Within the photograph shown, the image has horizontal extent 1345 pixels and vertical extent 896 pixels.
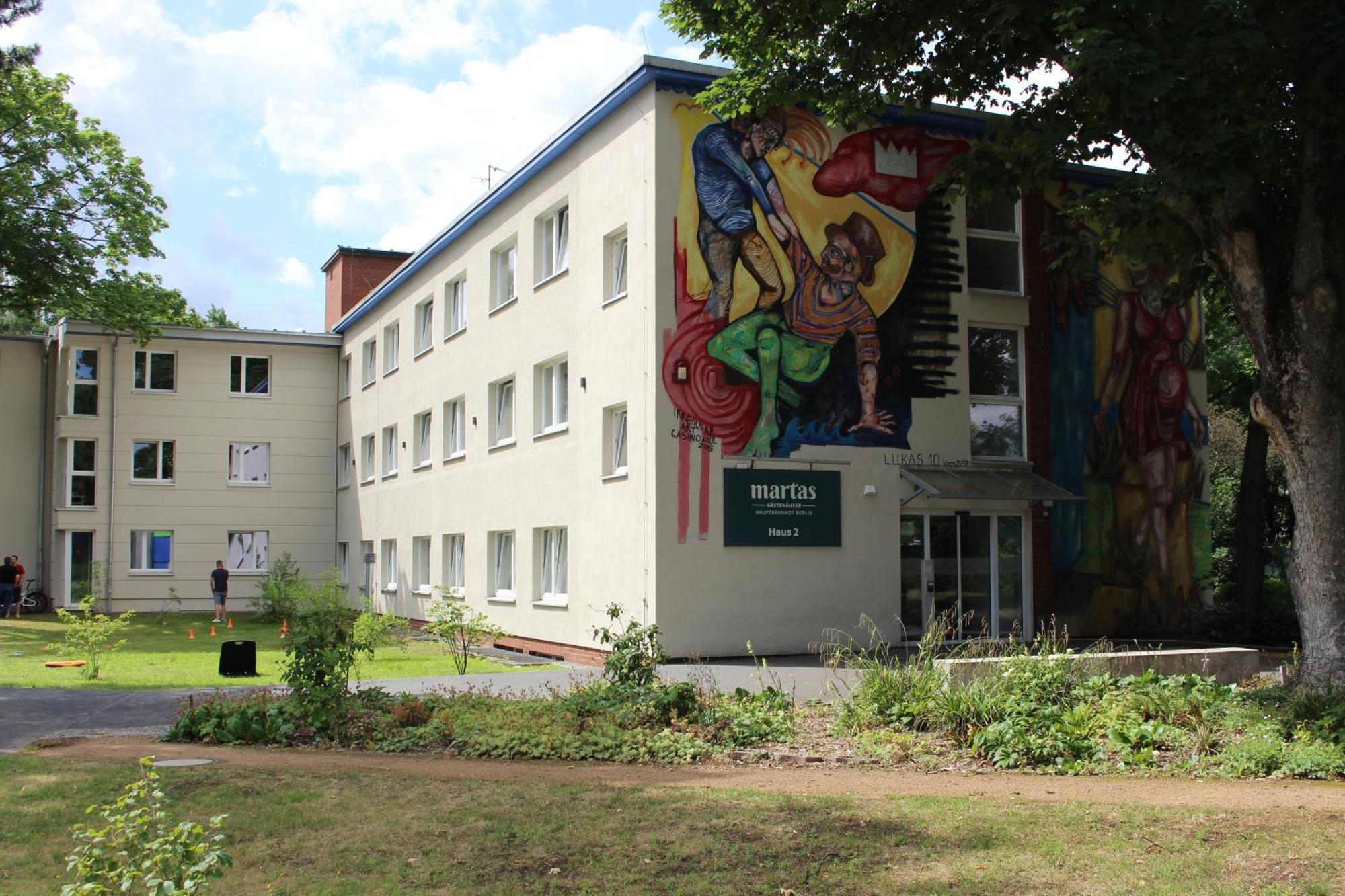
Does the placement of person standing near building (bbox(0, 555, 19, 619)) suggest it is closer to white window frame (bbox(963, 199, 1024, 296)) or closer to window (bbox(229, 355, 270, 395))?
window (bbox(229, 355, 270, 395))

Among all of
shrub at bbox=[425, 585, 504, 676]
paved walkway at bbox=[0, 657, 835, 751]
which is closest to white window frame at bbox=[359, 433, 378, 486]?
shrub at bbox=[425, 585, 504, 676]

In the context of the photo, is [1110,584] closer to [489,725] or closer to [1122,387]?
[1122,387]

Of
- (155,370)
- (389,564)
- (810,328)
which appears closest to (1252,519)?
(810,328)

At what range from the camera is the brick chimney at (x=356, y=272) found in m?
40.8

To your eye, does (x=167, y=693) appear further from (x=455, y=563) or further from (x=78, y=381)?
(x=78, y=381)

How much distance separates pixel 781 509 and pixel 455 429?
11924 millimetres

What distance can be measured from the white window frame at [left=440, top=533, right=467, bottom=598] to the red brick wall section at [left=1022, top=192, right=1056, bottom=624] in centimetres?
1215

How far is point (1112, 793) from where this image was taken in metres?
8.33

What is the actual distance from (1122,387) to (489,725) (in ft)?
51.6

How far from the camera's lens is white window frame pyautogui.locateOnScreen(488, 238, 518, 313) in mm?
25562

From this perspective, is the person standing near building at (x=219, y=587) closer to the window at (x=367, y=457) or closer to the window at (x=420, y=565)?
the window at (x=367, y=457)

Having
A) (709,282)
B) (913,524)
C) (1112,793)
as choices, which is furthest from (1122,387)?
(1112,793)

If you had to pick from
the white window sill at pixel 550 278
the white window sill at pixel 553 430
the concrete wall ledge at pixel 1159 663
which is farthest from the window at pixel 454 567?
the concrete wall ledge at pixel 1159 663

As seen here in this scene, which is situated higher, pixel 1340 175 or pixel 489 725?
pixel 1340 175
